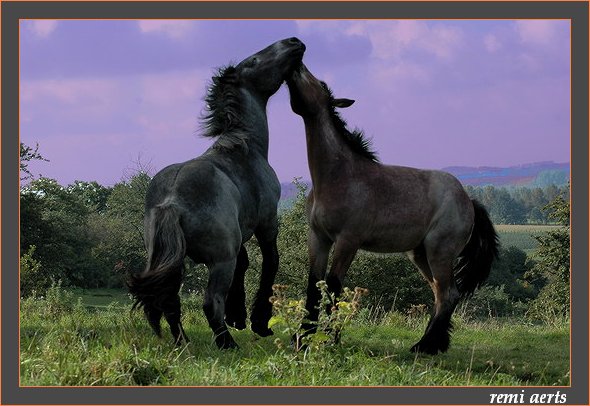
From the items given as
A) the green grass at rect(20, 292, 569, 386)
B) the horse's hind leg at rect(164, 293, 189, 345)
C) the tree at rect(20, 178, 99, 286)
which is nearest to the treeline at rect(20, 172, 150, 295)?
the tree at rect(20, 178, 99, 286)

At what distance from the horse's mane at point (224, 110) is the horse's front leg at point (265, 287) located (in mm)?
1028

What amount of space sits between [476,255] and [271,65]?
2999mm

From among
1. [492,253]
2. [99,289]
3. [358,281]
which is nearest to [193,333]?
[492,253]

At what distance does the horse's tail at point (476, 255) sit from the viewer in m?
8.21

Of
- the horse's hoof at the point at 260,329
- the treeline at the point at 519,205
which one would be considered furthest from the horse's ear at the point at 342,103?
the treeline at the point at 519,205

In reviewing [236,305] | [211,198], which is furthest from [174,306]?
[236,305]

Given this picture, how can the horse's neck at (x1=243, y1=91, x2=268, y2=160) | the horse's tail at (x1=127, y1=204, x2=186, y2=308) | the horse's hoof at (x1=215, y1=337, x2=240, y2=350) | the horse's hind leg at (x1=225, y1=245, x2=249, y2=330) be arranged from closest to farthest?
1. the horse's tail at (x1=127, y1=204, x2=186, y2=308)
2. the horse's hoof at (x1=215, y1=337, x2=240, y2=350)
3. the horse's neck at (x1=243, y1=91, x2=268, y2=160)
4. the horse's hind leg at (x1=225, y1=245, x2=249, y2=330)

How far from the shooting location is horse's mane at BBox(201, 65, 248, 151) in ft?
23.9

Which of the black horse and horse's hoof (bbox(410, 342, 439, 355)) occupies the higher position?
the black horse

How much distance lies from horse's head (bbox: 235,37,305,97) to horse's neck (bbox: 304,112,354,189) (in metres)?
0.49

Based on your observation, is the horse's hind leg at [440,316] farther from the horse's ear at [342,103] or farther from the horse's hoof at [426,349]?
the horse's ear at [342,103]

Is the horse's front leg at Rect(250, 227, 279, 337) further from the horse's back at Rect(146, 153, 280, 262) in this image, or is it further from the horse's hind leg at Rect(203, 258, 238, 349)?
the horse's hind leg at Rect(203, 258, 238, 349)

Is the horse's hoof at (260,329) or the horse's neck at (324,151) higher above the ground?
the horse's neck at (324,151)

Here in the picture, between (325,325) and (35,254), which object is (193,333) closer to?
(325,325)
